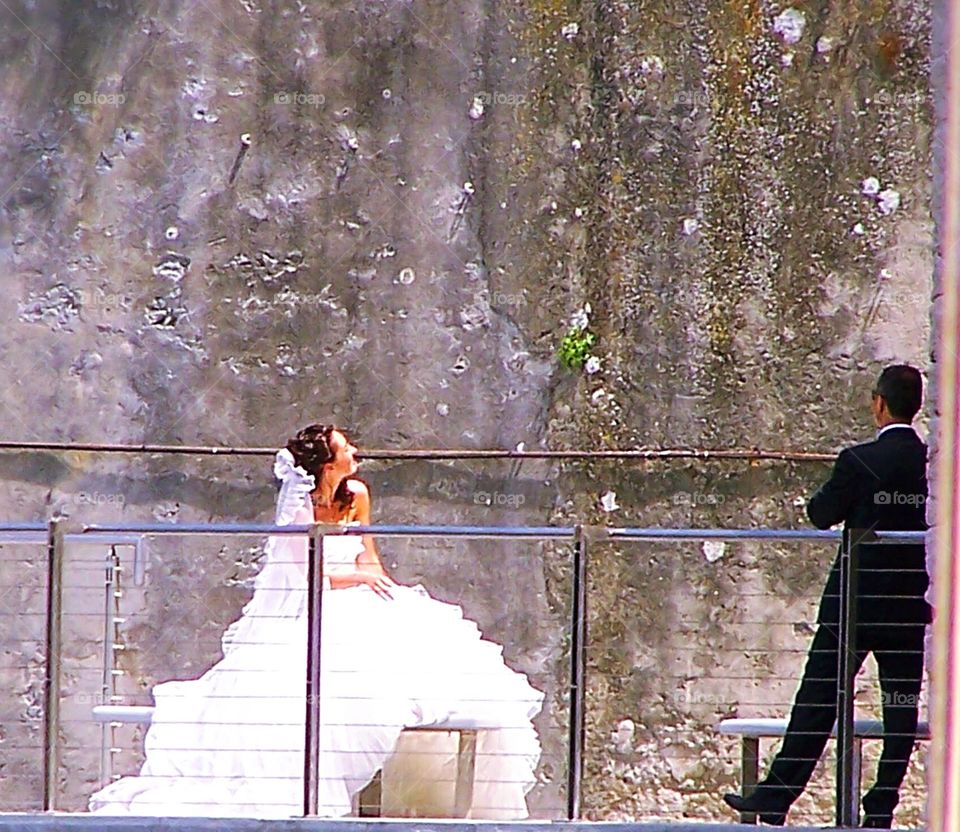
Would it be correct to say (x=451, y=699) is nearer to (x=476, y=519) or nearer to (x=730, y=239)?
(x=476, y=519)

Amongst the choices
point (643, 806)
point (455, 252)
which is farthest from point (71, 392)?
point (643, 806)

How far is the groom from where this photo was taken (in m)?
4.77

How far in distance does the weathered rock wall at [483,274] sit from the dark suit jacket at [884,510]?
2.72m

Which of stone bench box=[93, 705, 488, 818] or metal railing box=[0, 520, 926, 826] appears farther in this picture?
stone bench box=[93, 705, 488, 818]

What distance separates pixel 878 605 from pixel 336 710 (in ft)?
5.24

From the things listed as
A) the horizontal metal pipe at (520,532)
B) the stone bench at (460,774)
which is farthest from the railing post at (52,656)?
the stone bench at (460,774)

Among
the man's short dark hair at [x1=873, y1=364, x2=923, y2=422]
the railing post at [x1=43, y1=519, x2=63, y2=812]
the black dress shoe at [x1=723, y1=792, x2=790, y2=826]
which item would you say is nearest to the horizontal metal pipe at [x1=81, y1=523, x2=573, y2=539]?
the railing post at [x1=43, y1=519, x2=63, y2=812]

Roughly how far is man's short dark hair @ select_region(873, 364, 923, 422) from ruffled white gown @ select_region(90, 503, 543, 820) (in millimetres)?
1350

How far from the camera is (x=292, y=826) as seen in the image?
4391 millimetres

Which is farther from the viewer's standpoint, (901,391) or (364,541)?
(364,541)

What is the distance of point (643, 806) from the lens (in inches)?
296

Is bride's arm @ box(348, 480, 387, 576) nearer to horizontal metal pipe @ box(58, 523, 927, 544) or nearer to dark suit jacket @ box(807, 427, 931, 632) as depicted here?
horizontal metal pipe @ box(58, 523, 927, 544)

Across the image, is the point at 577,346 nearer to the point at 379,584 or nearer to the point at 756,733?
the point at 379,584

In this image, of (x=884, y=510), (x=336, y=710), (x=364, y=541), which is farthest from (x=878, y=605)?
(x=364, y=541)
